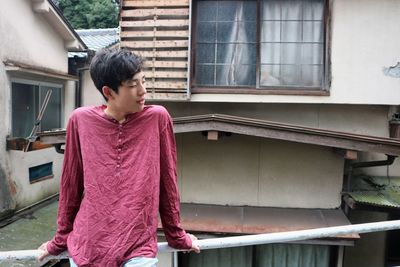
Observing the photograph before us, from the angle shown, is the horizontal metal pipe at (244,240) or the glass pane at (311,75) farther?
the glass pane at (311,75)

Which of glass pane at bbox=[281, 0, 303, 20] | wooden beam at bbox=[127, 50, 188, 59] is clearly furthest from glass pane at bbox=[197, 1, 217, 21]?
glass pane at bbox=[281, 0, 303, 20]

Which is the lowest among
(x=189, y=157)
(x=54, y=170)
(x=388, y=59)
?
(x=54, y=170)

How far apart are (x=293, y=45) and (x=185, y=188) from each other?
9.56 ft

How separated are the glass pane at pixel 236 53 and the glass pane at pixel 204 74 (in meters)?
0.25

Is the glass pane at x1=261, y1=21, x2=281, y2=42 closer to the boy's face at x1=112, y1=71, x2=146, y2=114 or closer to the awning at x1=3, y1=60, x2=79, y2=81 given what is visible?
the boy's face at x1=112, y1=71, x2=146, y2=114

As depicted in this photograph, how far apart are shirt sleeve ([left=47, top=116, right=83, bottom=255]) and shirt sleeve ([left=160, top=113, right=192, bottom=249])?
1.15ft

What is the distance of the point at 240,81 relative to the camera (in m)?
6.17

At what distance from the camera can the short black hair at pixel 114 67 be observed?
1423 mm

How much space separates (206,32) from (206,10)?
364mm

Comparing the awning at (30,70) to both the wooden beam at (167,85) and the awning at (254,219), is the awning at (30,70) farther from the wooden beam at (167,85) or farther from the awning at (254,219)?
the awning at (254,219)

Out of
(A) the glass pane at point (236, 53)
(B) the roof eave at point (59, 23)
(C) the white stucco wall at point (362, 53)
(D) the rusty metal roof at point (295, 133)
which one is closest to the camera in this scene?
(D) the rusty metal roof at point (295, 133)

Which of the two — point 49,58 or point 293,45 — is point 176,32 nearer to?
point 293,45

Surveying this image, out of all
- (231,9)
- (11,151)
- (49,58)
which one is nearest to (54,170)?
(11,151)

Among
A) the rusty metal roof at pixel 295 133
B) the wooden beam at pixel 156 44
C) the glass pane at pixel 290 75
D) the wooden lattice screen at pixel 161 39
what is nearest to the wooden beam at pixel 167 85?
the wooden lattice screen at pixel 161 39
